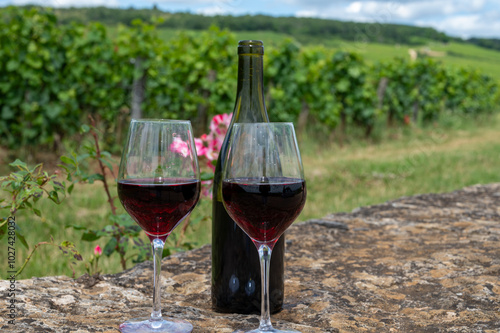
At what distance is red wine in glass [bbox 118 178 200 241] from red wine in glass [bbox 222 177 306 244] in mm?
122

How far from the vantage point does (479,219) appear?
7.06 feet

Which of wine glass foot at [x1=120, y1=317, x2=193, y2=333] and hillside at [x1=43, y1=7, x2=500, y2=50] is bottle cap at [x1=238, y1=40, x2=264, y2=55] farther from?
hillside at [x1=43, y1=7, x2=500, y2=50]

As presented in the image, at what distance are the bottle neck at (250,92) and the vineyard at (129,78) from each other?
6393 mm

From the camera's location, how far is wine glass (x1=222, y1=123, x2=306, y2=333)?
1134 mm

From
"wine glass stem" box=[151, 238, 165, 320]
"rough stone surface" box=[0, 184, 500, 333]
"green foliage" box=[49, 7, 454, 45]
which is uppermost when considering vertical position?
"green foliage" box=[49, 7, 454, 45]

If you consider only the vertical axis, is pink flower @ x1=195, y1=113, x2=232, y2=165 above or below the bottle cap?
below

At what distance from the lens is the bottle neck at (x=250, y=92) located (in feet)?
4.86

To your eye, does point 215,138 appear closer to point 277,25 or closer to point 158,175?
point 158,175

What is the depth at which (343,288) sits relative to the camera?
57.4 inches

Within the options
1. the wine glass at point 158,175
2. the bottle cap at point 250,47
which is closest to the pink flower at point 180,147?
the wine glass at point 158,175

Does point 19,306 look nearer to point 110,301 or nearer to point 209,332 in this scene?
point 110,301

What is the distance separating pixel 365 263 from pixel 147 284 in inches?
27.4

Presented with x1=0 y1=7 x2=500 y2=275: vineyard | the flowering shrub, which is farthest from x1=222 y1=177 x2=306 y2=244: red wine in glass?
x1=0 y1=7 x2=500 y2=275: vineyard

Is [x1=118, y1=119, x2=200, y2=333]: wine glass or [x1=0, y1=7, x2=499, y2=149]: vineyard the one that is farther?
[x1=0, y1=7, x2=499, y2=149]: vineyard
